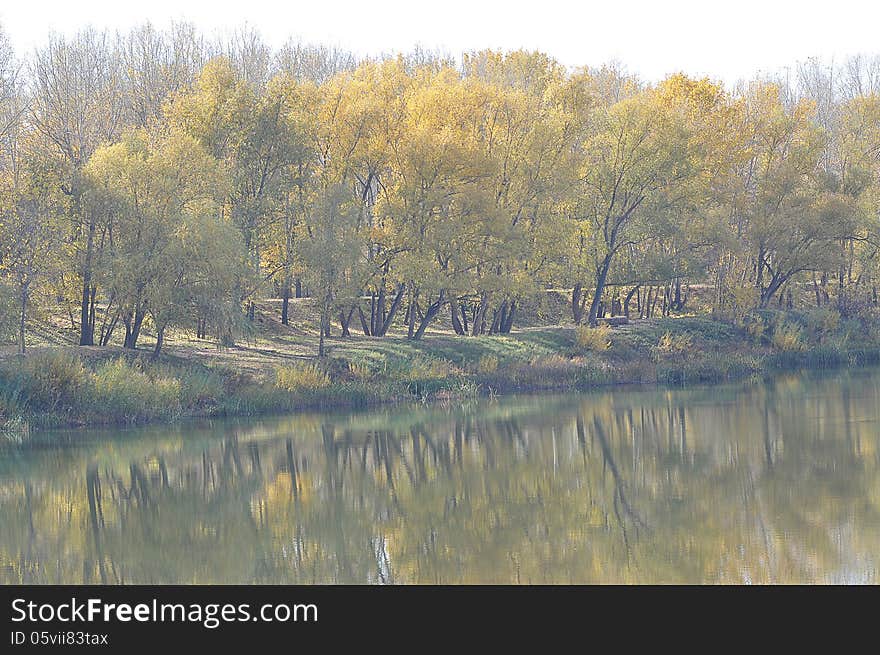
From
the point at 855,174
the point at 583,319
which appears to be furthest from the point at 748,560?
the point at 855,174

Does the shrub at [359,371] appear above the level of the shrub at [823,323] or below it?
below

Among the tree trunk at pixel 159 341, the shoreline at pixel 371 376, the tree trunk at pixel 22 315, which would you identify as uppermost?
the tree trunk at pixel 22 315

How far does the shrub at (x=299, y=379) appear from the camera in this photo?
3219 cm

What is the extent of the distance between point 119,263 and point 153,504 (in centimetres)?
1326

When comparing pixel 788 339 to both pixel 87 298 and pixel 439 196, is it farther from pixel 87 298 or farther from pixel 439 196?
pixel 87 298

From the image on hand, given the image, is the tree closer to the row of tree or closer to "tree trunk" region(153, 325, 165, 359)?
the row of tree

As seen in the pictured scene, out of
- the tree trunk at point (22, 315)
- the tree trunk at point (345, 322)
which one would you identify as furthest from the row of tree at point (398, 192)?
the tree trunk at point (345, 322)

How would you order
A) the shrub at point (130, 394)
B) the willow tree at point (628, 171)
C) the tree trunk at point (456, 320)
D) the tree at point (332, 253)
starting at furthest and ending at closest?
the tree trunk at point (456, 320), the willow tree at point (628, 171), the tree at point (332, 253), the shrub at point (130, 394)

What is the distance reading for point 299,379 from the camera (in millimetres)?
32406

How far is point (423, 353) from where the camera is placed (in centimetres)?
3753

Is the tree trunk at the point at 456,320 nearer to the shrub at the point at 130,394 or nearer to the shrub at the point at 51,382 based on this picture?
the shrub at the point at 130,394

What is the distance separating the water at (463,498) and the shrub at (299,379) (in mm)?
1844

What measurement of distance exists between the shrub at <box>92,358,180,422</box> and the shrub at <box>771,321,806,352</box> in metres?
25.1

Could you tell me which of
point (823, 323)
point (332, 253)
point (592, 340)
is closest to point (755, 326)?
point (823, 323)
